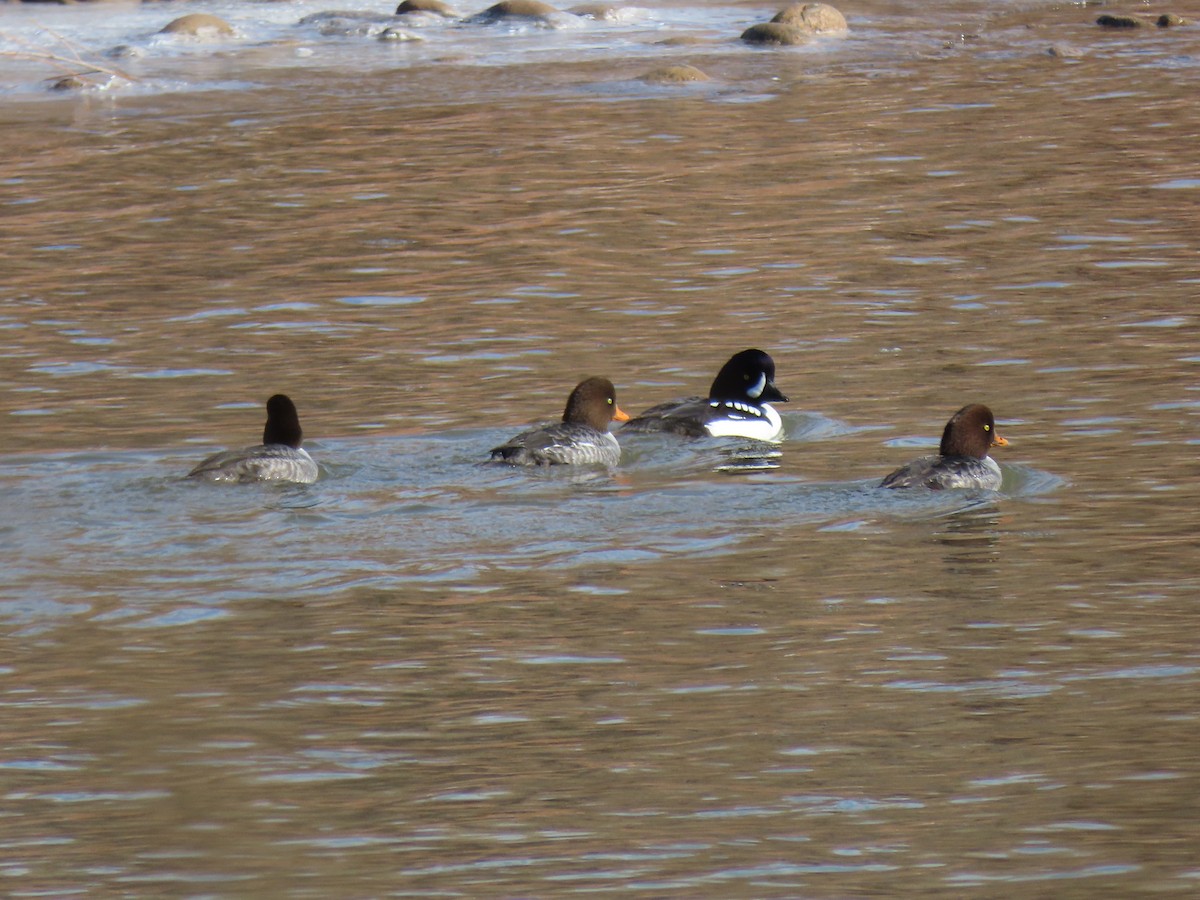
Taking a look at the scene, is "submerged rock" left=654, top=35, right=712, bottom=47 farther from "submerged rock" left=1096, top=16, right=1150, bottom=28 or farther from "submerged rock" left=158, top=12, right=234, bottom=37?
"submerged rock" left=158, top=12, right=234, bottom=37

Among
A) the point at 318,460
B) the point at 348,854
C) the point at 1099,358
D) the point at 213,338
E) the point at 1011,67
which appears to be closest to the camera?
the point at 348,854

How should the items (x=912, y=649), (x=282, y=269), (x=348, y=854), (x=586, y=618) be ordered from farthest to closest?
(x=282, y=269), (x=586, y=618), (x=912, y=649), (x=348, y=854)

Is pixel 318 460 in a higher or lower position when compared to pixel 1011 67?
lower

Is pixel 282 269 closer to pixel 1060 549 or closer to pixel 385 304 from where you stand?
pixel 385 304

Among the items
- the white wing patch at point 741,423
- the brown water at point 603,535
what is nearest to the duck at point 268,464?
the brown water at point 603,535

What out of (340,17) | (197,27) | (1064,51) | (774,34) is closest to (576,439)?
(1064,51)

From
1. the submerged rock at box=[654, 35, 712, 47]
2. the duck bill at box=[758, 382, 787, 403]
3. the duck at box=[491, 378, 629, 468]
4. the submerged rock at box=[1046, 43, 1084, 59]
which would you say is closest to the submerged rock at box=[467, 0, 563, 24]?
the submerged rock at box=[654, 35, 712, 47]

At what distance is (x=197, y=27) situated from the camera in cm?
3028

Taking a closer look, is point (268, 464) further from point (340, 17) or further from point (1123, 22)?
point (1123, 22)

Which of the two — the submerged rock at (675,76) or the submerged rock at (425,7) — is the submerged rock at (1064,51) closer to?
the submerged rock at (675,76)

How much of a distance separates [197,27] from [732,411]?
19.8 m

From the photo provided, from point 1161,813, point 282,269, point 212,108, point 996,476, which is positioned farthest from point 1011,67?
point 1161,813

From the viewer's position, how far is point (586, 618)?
8867mm

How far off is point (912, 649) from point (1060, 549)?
1.82 metres
